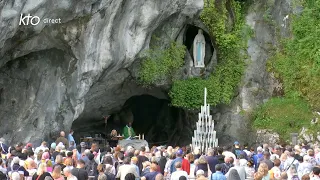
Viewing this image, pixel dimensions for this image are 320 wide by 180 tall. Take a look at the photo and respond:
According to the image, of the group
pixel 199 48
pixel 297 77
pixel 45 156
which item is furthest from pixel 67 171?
pixel 297 77

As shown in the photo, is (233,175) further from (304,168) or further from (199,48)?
(199,48)

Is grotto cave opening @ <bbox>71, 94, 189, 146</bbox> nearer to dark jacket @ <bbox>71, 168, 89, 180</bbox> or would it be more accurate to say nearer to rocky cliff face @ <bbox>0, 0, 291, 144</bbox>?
rocky cliff face @ <bbox>0, 0, 291, 144</bbox>

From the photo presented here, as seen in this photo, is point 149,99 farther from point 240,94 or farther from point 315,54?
point 315,54

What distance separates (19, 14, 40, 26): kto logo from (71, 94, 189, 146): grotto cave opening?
9893 millimetres

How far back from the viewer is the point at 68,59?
86.0ft

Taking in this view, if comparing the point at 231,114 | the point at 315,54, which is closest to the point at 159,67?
the point at 231,114

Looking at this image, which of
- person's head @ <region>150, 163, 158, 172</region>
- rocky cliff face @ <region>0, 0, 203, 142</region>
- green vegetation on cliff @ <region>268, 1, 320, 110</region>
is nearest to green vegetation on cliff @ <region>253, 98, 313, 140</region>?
green vegetation on cliff @ <region>268, 1, 320, 110</region>

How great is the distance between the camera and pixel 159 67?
29375mm

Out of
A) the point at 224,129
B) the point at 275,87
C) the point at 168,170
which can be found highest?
the point at 275,87

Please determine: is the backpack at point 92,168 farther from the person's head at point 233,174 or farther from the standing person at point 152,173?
the person's head at point 233,174

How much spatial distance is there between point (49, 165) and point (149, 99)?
70.3ft

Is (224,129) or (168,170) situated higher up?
(224,129)

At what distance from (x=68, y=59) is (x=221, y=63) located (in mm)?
7892

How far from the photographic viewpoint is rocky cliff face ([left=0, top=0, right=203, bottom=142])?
24.9 metres
